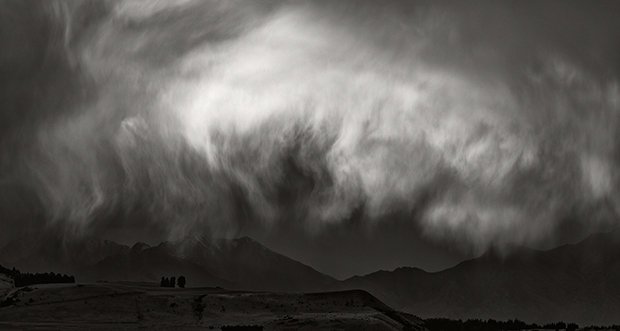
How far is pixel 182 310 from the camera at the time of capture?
116 meters

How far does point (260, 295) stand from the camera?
416ft

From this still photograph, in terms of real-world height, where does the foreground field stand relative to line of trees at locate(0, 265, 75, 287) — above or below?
below

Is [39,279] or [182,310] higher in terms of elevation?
[39,279]

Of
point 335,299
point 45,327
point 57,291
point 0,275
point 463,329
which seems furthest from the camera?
point 463,329

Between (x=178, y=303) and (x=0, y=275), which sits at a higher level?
(x=0, y=275)

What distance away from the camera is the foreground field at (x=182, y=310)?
4193 inches

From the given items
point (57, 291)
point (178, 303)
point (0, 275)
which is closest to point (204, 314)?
point (178, 303)

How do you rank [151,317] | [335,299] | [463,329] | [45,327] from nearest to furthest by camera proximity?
[45,327] < [151,317] < [335,299] < [463,329]

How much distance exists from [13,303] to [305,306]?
39881 mm

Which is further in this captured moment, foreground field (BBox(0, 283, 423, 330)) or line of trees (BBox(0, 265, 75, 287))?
line of trees (BBox(0, 265, 75, 287))

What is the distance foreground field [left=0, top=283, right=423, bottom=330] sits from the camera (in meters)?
106

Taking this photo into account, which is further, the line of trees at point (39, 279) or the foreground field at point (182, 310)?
the line of trees at point (39, 279)

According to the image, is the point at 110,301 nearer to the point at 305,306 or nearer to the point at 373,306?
the point at 305,306

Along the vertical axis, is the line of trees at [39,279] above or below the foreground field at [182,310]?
above
